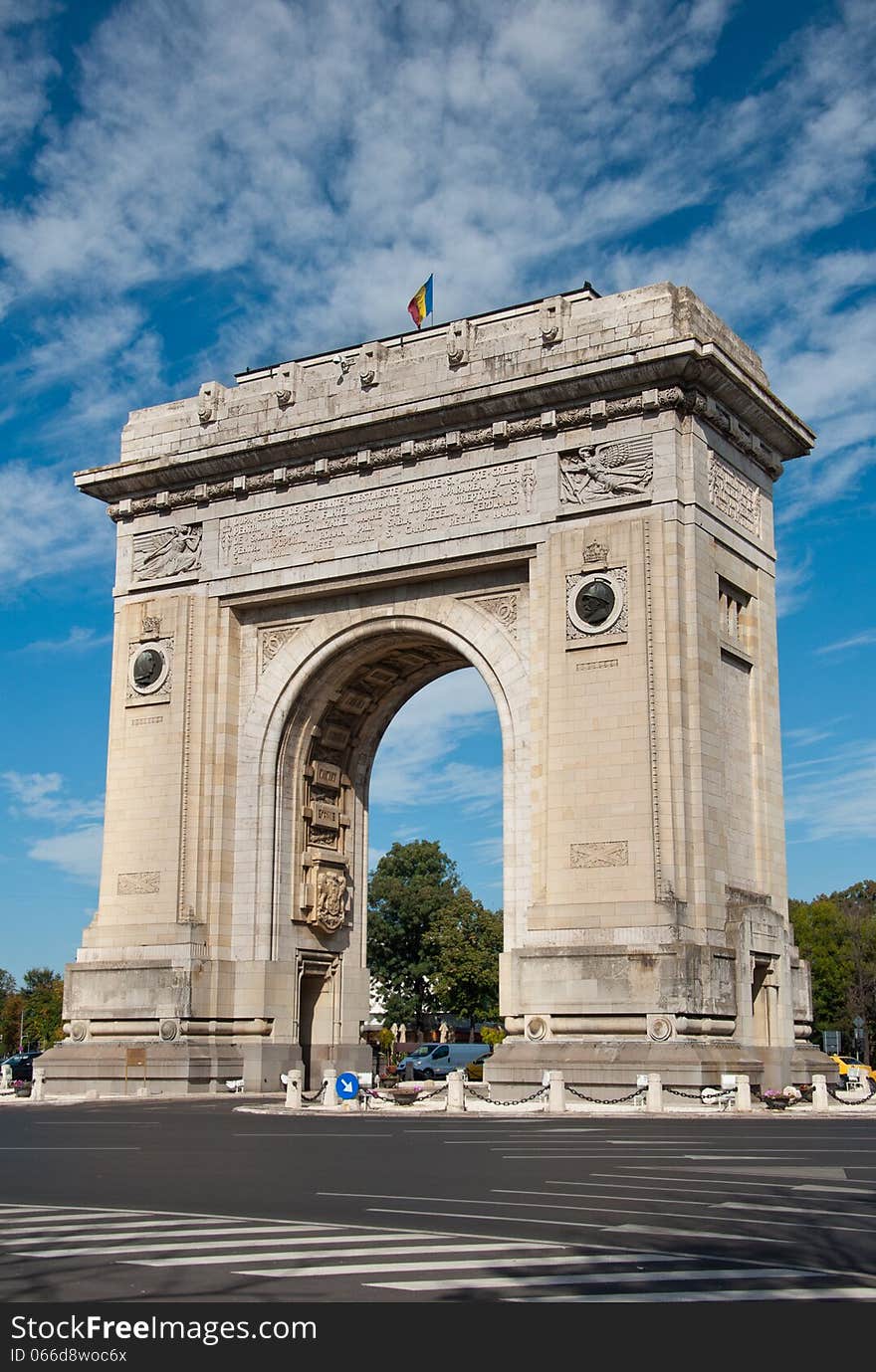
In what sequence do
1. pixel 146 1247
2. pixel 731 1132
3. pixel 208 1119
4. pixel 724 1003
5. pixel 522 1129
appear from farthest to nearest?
pixel 724 1003, pixel 208 1119, pixel 522 1129, pixel 731 1132, pixel 146 1247

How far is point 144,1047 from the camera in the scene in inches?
1428

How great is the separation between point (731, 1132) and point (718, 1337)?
15.0 m

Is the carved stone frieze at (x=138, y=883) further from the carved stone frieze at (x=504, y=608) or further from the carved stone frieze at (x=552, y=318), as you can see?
the carved stone frieze at (x=552, y=318)

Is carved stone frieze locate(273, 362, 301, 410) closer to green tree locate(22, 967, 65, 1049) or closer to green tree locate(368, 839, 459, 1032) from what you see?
green tree locate(368, 839, 459, 1032)

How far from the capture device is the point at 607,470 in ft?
111

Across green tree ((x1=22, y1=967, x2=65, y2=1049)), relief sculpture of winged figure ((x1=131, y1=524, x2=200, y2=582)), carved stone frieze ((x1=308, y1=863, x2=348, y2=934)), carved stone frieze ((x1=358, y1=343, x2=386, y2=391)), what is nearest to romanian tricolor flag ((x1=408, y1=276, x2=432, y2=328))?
carved stone frieze ((x1=358, y1=343, x2=386, y2=391))

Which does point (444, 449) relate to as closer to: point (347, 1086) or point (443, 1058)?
point (347, 1086)

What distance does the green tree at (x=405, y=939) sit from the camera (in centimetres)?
8531

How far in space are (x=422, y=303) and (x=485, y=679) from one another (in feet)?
36.8

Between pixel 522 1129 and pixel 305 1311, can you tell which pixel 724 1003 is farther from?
pixel 305 1311

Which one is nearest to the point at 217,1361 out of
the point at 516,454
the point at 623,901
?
the point at 623,901

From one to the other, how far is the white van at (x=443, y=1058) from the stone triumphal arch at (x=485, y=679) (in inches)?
656

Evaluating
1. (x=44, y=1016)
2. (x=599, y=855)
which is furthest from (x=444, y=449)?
(x=44, y=1016)

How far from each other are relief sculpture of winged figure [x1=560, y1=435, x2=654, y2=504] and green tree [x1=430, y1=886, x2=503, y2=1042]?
49.7 m
